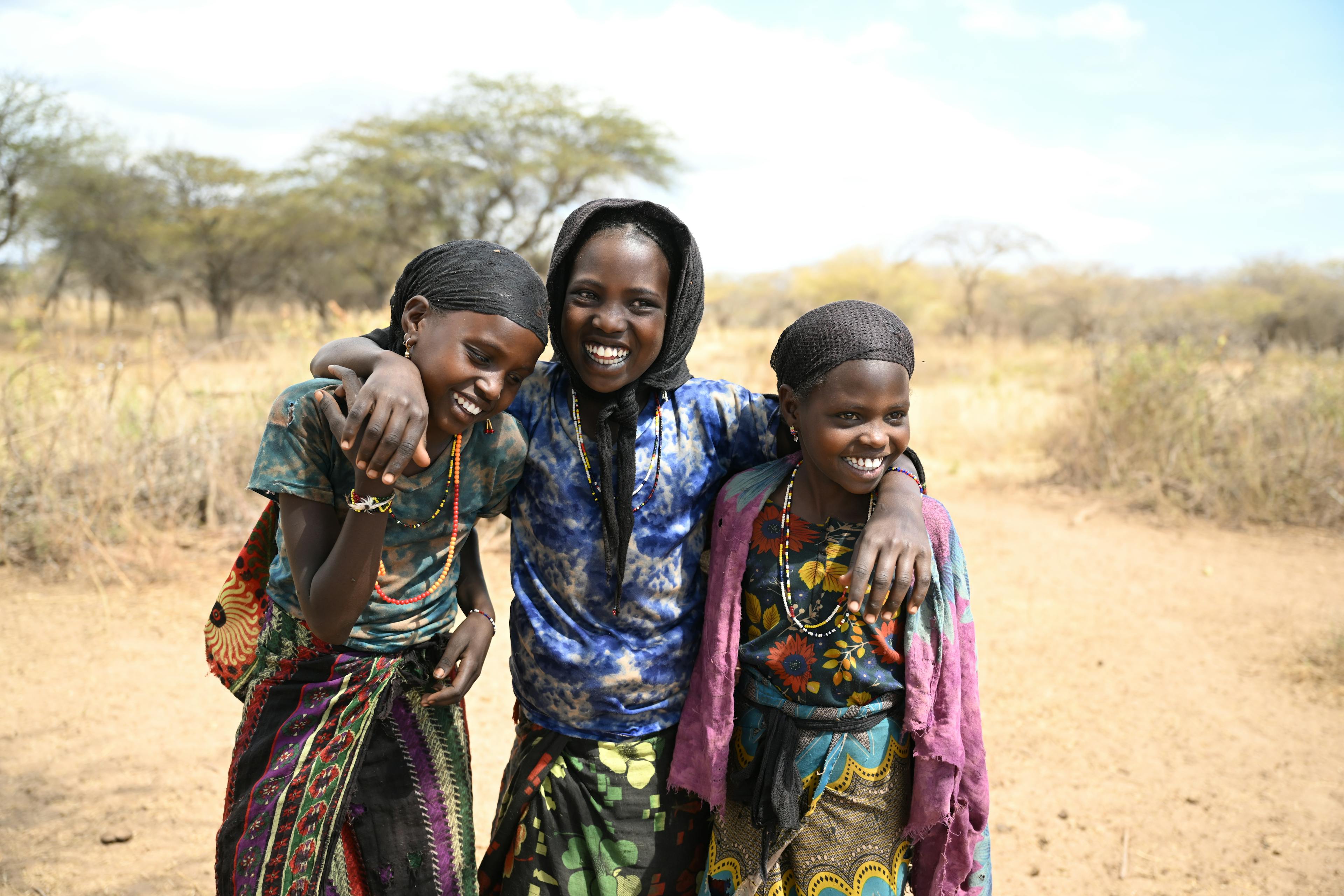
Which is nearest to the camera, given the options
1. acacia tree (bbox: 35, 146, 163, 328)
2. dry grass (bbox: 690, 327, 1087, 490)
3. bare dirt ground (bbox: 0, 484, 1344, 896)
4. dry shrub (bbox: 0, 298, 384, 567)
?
bare dirt ground (bbox: 0, 484, 1344, 896)

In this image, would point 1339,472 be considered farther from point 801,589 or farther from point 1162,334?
point 801,589

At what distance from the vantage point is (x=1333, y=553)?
6355 millimetres

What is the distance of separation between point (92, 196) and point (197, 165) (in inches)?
92.2

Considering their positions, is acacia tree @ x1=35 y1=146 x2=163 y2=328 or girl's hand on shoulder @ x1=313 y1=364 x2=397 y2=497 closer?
girl's hand on shoulder @ x1=313 y1=364 x2=397 y2=497

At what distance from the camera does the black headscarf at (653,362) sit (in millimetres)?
1710

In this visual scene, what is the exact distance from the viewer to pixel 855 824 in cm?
167

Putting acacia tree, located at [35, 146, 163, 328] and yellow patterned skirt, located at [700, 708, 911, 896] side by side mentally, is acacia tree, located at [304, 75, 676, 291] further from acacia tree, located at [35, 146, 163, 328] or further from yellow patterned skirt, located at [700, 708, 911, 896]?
yellow patterned skirt, located at [700, 708, 911, 896]

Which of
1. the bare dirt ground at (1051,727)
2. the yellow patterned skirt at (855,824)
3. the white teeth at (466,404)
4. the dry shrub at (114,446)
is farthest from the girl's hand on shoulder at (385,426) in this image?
the dry shrub at (114,446)

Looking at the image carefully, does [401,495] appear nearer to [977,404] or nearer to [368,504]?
[368,504]

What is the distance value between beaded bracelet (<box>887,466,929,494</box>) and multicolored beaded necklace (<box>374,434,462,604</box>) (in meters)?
0.78

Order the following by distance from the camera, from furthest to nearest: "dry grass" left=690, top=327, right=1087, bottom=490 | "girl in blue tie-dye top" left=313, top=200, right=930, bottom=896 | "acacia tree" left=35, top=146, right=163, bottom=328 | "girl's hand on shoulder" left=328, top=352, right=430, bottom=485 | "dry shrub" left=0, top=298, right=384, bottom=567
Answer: "acacia tree" left=35, top=146, right=163, bottom=328, "dry grass" left=690, top=327, right=1087, bottom=490, "dry shrub" left=0, top=298, right=384, bottom=567, "girl in blue tie-dye top" left=313, top=200, right=930, bottom=896, "girl's hand on shoulder" left=328, top=352, right=430, bottom=485

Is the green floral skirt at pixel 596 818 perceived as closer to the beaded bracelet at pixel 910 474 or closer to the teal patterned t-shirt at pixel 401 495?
the teal patterned t-shirt at pixel 401 495

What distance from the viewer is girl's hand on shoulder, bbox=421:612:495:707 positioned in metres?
1.65

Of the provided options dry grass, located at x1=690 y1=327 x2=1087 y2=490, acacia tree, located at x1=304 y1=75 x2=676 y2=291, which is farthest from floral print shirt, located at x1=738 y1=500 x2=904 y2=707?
acacia tree, located at x1=304 y1=75 x2=676 y2=291
